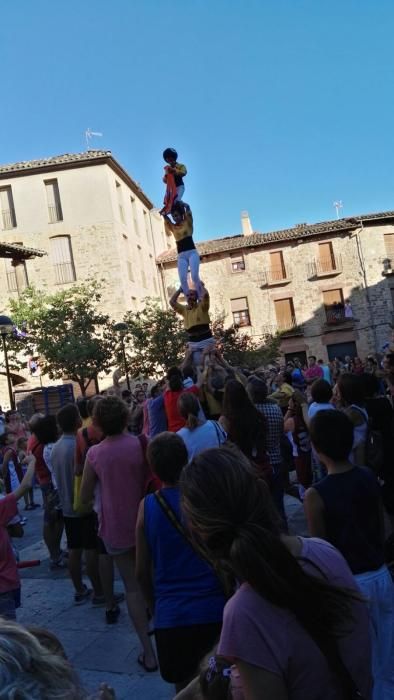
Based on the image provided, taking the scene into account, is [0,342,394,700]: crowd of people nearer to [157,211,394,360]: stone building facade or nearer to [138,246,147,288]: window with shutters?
[138,246,147,288]: window with shutters

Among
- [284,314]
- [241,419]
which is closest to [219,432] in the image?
[241,419]

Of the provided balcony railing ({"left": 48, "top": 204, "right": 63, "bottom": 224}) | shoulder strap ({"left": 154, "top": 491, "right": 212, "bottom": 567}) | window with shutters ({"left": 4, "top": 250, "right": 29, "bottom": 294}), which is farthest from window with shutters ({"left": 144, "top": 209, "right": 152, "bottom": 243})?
shoulder strap ({"left": 154, "top": 491, "right": 212, "bottom": 567})

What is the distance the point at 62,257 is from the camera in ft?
98.7

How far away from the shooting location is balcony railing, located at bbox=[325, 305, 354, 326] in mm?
36031

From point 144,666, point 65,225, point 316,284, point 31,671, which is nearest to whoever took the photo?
point 31,671

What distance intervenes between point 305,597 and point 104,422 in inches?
113

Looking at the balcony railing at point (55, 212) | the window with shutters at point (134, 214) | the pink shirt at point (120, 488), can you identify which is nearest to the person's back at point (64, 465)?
the pink shirt at point (120, 488)

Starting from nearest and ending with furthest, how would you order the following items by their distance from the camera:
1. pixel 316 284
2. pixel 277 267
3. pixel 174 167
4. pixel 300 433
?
pixel 300 433
pixel 174 167
pixel 316 284
pixel 277 267

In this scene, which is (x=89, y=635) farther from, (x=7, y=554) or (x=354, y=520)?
(x=354, y=520)

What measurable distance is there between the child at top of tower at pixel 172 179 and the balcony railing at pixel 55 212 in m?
21.9

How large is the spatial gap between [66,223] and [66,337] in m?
9.17

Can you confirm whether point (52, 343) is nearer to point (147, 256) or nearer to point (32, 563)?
point (147, 256)

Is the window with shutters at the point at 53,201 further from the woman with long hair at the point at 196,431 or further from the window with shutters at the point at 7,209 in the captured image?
the woman with long hair at the point at 196,431

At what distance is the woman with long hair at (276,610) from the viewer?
1621 mm
